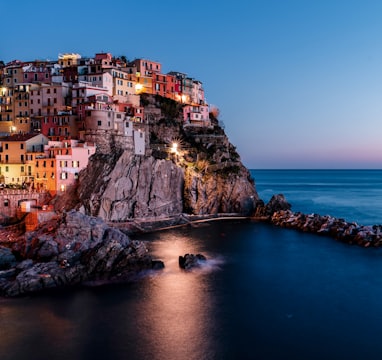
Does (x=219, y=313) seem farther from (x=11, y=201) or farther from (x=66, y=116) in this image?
(x=66, y=116)

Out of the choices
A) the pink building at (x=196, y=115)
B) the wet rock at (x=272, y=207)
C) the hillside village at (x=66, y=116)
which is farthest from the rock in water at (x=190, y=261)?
the pink building at (x=196, y=115)

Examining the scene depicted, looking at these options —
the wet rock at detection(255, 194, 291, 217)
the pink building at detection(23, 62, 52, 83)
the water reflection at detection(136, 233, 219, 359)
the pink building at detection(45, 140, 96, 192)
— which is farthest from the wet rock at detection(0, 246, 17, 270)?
the pink building at detection(23, 62, 52, 83)

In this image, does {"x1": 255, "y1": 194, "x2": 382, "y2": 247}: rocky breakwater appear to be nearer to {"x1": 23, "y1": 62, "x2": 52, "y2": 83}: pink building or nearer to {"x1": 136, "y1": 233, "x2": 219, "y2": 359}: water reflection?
{"x1": 136, "y1": 233, "x2": 219, "y2": 359}: water reflection

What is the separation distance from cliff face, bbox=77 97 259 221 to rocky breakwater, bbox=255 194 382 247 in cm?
276

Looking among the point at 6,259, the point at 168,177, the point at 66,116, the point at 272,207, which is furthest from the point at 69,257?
the point at 272,207

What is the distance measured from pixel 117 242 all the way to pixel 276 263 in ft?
41.4

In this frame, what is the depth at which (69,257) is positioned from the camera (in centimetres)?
2775

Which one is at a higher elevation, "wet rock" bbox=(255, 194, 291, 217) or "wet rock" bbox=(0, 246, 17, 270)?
"wet rock" bbox=(255, 194, 291, 217)

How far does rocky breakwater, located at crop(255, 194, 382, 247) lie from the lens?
36375 mm

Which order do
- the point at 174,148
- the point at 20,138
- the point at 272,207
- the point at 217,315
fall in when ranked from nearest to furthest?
the point at 217,315 < the point at 20,138 < the point at 272,207 < the point at 174,148

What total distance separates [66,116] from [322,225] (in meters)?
30.6

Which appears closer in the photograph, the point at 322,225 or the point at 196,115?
the point at 322,225

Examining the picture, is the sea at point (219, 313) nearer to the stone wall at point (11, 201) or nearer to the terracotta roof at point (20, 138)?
the stone wall at point (11, 201)

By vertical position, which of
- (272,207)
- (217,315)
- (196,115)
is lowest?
(217,315)
